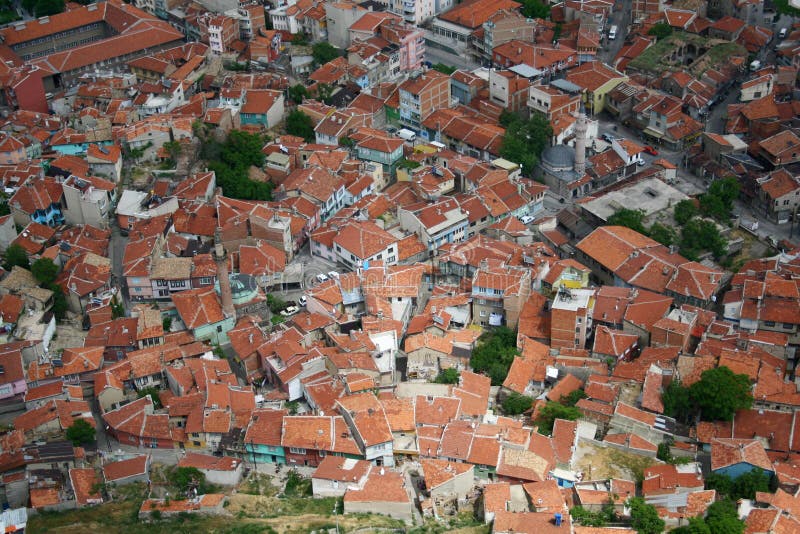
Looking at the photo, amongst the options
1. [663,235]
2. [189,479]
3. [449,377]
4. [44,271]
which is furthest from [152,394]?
[663,235]

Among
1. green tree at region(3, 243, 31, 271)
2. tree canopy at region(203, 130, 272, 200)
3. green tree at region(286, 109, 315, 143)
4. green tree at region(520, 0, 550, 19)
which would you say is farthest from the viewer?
green tree at region(520, 0, 550, 19)

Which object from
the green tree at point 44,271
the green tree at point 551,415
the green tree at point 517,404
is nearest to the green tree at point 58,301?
the green tree at point 44,271

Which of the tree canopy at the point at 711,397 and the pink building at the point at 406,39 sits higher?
the pink building at the point at 406,39

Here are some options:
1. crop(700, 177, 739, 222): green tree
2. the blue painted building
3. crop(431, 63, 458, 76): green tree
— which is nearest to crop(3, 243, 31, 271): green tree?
crop(431, 63, 458, 76): green tree

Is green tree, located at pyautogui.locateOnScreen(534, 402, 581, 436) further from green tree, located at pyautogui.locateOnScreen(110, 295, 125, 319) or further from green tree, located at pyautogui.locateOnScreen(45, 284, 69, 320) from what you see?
green tree, located at pyautogui.locateOnScreen(45, 284, 69, 320)

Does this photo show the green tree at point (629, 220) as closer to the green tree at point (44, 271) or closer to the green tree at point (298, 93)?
the green tree at point (298, 93)

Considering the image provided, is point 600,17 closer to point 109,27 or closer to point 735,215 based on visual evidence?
point 735,215

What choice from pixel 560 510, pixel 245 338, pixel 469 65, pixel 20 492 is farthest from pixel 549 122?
pixel 20 492
